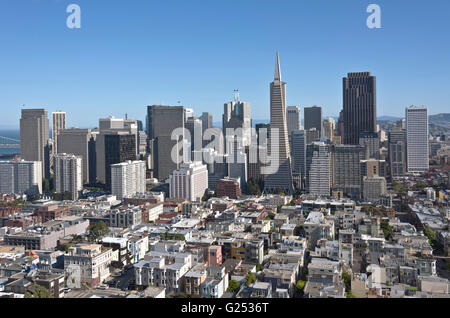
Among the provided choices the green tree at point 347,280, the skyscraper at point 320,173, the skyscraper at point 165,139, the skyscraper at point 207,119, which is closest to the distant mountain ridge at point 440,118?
the skyscraper at point 320,173

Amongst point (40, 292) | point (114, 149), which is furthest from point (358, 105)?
point (40, 292)

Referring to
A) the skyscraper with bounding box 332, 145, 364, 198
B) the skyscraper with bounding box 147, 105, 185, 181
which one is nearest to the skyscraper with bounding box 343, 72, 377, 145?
the skyscraper with bounding box 332, 145, 364, 198

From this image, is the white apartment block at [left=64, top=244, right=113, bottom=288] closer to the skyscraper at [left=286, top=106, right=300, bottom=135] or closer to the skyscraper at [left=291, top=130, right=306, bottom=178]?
the skyscraper at [left=291, top=130, right=306, bottom=178]

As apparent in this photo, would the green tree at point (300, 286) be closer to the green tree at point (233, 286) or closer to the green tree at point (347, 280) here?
the green tree at point (347, 280)
